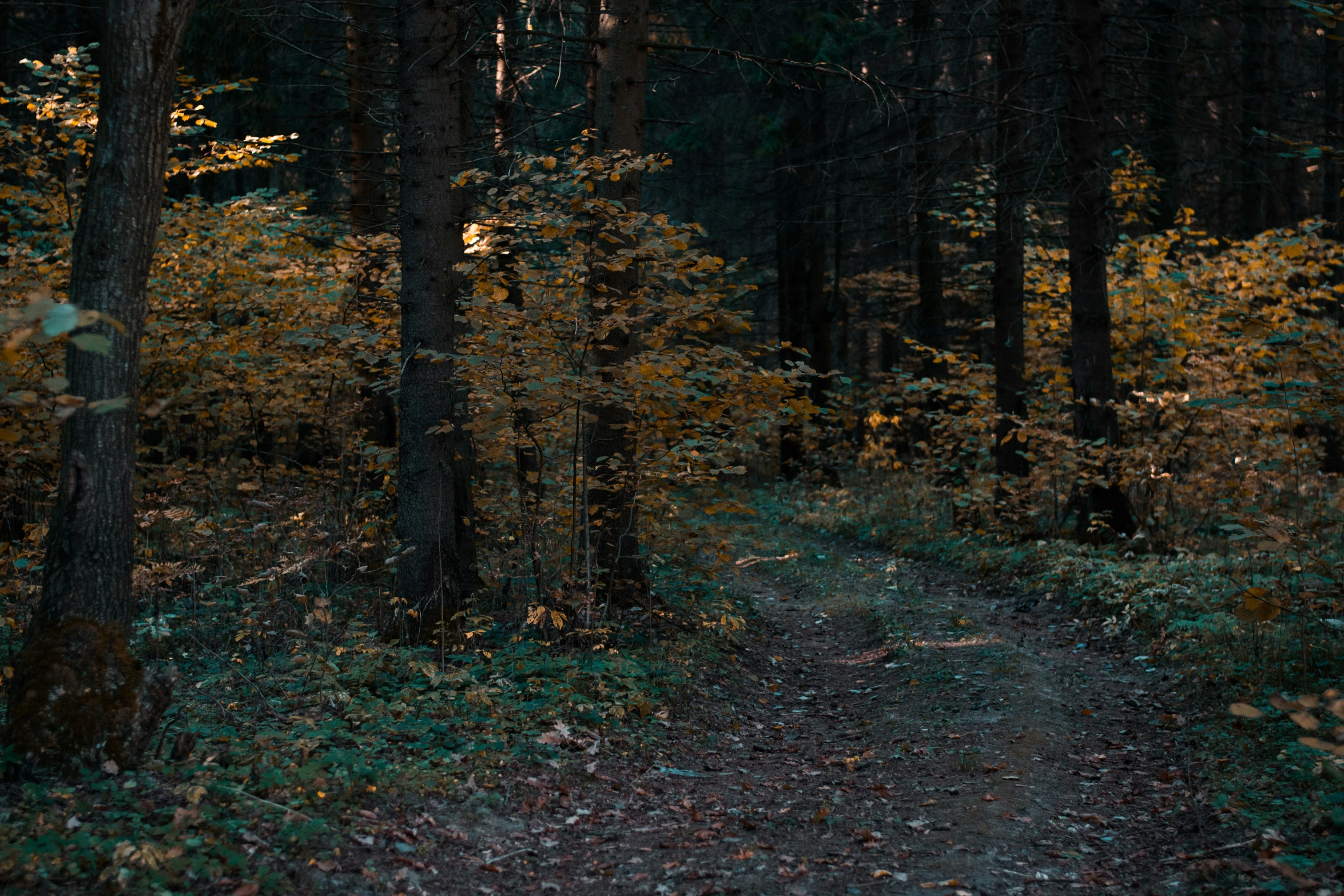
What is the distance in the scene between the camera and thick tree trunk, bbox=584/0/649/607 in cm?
745

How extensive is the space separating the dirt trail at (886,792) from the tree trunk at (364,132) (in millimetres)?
6943

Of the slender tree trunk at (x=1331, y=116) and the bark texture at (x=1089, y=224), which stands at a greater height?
the slender tree trunk at (x=1331, y=116)

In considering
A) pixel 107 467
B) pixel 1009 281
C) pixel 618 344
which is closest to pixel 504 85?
pixel 618 344

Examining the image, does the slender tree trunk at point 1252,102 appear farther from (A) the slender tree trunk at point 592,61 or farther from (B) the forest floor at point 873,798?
(B) the forest floor at point 873,798

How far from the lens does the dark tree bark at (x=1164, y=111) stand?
1371 cm

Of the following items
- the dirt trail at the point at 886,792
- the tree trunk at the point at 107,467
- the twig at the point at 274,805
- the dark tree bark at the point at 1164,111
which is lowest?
the dirt trail at the point at 886,792

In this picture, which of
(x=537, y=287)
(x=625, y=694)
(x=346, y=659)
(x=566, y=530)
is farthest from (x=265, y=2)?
(x=625, y=694)

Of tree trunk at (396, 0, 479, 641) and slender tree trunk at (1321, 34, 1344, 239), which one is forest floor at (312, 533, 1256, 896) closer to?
tree trunk at (396, 0, 479, 641)

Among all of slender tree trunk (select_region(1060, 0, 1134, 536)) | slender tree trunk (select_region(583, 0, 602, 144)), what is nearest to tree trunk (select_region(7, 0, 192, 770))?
slender tree trunk (select_region(583, 0, 602, 144))

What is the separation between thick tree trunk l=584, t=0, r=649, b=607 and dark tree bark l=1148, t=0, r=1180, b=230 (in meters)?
8.26

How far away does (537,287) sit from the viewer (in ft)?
22.8

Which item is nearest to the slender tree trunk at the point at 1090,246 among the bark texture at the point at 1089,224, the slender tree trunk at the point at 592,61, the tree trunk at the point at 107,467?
the bark texture at the point at 1089,224

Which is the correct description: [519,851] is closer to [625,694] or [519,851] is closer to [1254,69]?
[625,694]

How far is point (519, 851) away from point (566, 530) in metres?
3.35
